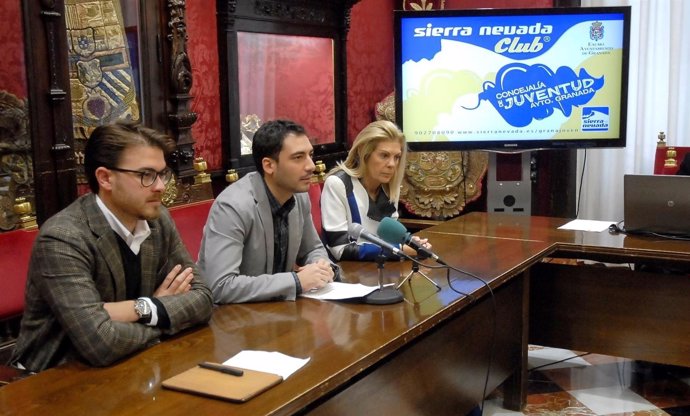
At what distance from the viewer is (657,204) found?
10.3 ft

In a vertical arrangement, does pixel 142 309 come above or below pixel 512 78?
below

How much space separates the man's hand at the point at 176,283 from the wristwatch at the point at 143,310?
0.14m

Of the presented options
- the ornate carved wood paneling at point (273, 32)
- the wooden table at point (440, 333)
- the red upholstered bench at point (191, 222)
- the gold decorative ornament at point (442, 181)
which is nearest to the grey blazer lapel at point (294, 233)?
the wooden table at point (440, 333)

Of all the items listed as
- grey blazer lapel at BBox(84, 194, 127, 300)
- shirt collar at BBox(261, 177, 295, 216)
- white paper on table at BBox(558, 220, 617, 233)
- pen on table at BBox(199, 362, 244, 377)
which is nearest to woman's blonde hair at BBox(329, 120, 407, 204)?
shirt collar at BBox(261, 177, 295, 216)

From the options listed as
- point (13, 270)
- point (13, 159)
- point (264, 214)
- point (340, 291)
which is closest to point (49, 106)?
point (13, 159)

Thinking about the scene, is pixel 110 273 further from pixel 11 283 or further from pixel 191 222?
pixel 191 222

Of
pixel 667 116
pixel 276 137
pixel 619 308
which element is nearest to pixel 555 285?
pixel 619 308

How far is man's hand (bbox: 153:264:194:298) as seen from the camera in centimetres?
206

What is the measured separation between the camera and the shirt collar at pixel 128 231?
1.96 meters

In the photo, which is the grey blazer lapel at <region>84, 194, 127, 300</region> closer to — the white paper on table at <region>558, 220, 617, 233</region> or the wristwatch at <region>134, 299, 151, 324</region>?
the wristwatch at <region>134, 299, 151, 324</region>

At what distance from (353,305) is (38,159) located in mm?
1162

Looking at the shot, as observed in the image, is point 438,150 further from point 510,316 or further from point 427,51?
point 510,316

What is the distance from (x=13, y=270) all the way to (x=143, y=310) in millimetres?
738

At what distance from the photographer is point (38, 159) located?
255 centimetres
